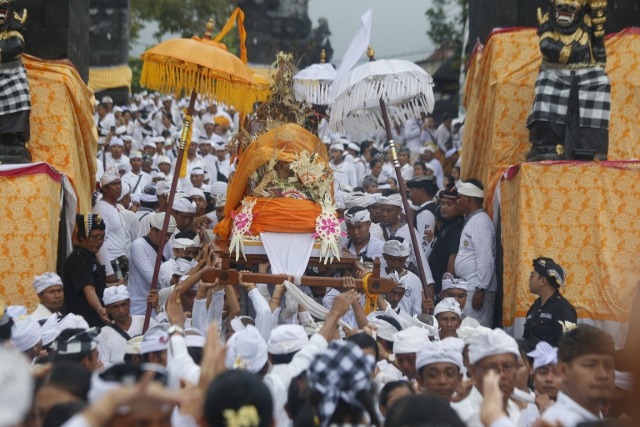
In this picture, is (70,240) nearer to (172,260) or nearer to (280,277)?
(172,260)

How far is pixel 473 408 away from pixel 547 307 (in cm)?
317

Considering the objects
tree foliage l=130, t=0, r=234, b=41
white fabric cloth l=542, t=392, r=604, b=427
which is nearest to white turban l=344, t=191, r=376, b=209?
white fabric cloth l=542, t=392, r=604, b=427

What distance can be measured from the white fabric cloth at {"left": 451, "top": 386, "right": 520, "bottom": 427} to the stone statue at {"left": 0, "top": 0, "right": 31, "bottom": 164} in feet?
20.9

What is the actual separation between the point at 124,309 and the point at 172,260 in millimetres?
1649

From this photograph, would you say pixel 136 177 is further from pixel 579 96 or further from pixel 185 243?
pixel 579 96

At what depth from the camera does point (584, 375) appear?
17.4 ft

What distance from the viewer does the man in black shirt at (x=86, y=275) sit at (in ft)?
32.9

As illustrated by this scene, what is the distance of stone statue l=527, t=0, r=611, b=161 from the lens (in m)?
11.1

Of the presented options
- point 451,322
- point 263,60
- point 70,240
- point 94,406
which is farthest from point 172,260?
point 263,60

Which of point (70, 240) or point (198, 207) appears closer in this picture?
point (70, 240)

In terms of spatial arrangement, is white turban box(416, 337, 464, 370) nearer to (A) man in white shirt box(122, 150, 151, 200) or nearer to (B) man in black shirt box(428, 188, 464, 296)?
(B) man in black shirt box(428, 188, 464, 296)

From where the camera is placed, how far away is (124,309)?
9.09 meters

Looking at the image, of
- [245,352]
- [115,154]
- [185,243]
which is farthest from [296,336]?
[115,154]

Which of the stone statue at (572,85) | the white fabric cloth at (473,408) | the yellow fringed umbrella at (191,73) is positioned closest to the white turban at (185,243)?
the yellow fringed umbrella at (191,73)
